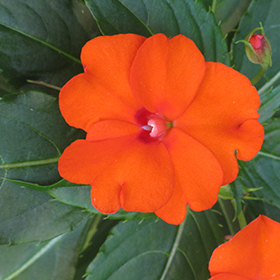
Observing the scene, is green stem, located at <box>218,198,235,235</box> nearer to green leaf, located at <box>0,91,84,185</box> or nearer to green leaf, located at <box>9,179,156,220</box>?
green leaf, located at <box>9,179,156,220</box>

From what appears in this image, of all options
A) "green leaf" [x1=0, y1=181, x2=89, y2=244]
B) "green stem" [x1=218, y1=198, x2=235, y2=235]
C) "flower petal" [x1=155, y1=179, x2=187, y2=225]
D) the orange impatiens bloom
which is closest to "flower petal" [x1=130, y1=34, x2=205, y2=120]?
the orange impatiens bloom

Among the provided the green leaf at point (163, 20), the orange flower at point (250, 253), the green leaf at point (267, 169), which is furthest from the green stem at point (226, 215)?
the green leaf at point (163, 20)

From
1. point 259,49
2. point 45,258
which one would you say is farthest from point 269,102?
point 45,258

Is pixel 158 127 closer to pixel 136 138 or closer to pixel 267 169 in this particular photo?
pixel 136 138

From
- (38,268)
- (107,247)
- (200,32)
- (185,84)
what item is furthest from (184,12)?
(38,268)

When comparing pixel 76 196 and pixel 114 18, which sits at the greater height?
pixel 114 18

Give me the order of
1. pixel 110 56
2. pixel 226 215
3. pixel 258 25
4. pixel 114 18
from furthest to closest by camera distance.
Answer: pixel 226 215 → pixel 258 25 → pixel 114 18 → pixel 110 56
